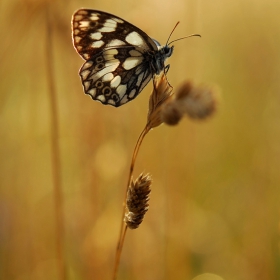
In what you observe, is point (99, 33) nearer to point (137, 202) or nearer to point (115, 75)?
point (115, 75)

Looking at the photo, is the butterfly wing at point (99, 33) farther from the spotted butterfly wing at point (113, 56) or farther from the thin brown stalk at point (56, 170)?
the thin brown stalk at point (56, 170)

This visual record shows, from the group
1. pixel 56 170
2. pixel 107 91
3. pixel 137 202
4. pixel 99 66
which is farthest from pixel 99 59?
pixel 137 202

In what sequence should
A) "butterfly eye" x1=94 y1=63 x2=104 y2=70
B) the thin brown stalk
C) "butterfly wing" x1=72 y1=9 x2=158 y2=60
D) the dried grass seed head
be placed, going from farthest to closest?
1. "butterfly eye" x1=94 y1=63 x2=104 y2=70
2. "butterfly wing" x1=72 y1=9 x2=158 y2=60
3. the thin brown stalk
4. the dried grass seed head

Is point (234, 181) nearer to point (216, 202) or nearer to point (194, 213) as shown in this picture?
point (216, 202)

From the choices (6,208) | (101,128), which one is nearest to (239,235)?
(101,128)

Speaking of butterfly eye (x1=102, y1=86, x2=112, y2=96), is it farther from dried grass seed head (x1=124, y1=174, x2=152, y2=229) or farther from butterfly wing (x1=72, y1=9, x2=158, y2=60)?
dried grass seed head (x1=124, y1=174, x2=152, y2=229)

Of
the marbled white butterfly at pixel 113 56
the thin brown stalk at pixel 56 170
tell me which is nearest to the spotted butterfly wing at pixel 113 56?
the marbled white butterfly at pixel 113 56

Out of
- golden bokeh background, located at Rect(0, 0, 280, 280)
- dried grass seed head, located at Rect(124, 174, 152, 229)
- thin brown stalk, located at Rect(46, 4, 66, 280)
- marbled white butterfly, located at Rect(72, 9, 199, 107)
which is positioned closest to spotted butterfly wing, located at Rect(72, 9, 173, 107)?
marbled white butterfly, located at Rect(72, 9, 199, 107)
